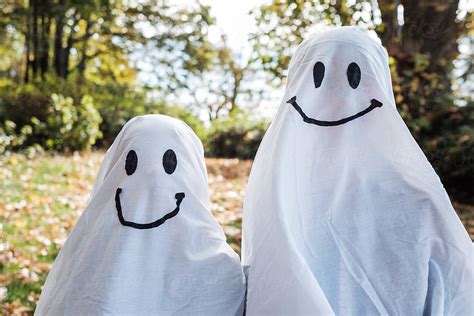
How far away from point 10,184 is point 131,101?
9.35 metres

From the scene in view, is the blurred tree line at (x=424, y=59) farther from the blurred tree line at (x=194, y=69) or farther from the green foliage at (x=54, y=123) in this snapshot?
the green foliage at (x=54, y=123)

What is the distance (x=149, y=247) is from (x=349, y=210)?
2.87 ft

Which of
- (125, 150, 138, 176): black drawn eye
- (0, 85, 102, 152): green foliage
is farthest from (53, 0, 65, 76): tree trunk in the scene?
(125, 150, 138, 176): black drawn eye

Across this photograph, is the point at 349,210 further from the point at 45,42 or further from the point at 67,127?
the point at 45,42

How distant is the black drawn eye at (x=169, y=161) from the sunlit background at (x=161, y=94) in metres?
2.02

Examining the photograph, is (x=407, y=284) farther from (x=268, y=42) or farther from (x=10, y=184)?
(x=10, y=184)

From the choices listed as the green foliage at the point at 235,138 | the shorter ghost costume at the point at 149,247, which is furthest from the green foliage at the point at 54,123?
the shorter ghost costume at the point at 149,247

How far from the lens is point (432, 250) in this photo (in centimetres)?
224

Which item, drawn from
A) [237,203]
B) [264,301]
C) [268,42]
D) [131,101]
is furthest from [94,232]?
[131,101]

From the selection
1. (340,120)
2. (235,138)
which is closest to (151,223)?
(340,120)

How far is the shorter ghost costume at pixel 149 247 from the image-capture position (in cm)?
225

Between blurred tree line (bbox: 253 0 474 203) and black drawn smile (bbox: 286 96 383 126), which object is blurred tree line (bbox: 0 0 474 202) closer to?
blurred tree line (bbox: 253 0 474 203)

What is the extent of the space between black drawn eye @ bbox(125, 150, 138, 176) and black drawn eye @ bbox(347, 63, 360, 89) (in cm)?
104

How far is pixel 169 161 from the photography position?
95.6 inches
